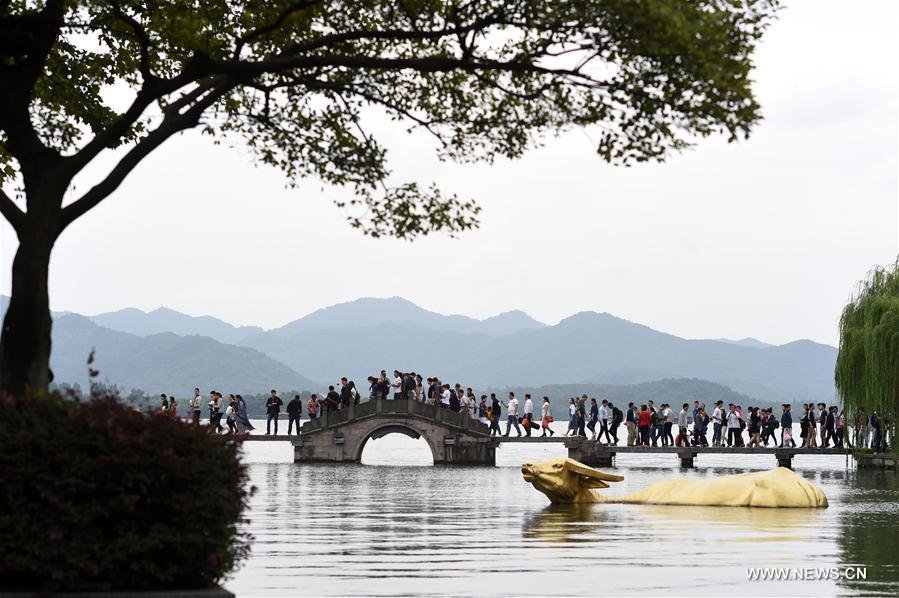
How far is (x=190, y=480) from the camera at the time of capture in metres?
11.6

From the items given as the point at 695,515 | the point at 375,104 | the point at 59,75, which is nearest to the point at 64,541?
the point at 375,104

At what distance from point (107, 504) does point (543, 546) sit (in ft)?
31.3

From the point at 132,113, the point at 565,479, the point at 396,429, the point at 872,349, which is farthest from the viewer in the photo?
the point at 396,429

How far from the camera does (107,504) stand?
1143 cm

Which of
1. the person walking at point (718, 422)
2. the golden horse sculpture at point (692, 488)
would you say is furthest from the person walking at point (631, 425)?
the golden horse sculpture at point (692, 488)

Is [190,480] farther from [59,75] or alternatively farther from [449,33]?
[59,75]

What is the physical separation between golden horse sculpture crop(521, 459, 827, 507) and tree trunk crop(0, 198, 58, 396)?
1367 cm

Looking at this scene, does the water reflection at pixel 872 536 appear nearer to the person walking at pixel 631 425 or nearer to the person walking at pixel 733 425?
the person walking at pixel 733 425

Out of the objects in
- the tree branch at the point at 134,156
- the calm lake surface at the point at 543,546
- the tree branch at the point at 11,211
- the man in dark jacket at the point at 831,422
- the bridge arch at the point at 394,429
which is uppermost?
the tree branch at the point at 134,156

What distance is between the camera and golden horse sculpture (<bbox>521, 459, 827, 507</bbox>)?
27.2 metres

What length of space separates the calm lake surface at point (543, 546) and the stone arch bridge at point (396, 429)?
23.6 meters

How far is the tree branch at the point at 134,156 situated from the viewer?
15.7 m

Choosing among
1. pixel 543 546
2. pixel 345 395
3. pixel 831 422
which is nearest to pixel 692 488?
pixel 543 546

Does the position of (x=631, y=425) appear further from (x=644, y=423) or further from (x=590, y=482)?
(x=590, y=482)
